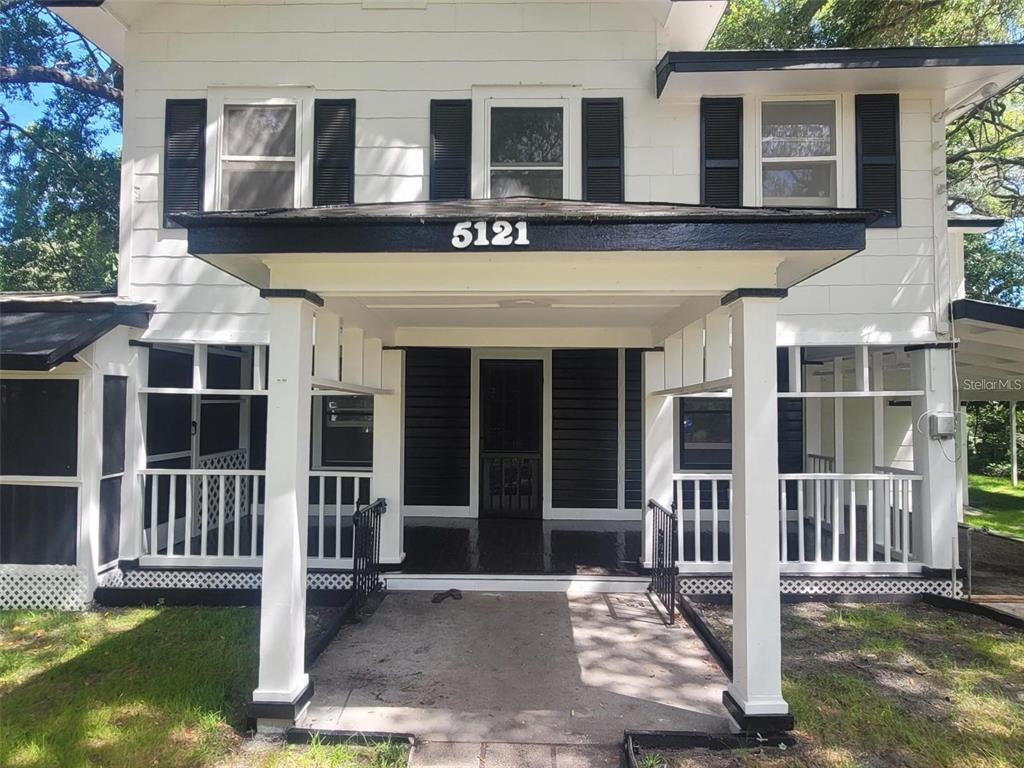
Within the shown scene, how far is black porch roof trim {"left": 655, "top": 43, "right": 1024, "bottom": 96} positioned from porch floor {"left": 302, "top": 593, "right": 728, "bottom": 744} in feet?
15.2

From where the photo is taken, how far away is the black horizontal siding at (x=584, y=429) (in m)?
7.51

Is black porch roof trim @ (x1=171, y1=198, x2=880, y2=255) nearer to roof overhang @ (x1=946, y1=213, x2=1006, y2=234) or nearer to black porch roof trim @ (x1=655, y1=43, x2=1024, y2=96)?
black porch roof trim @ (x1=655, y1=43, x2=1024, y2=96)

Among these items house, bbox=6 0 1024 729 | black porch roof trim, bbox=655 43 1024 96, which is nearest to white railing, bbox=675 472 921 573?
house, bbox=6 0 1024 729

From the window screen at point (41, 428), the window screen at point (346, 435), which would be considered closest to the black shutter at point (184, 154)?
the window screen at point (41, 428)

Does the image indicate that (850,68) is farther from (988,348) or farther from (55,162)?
(55,162)

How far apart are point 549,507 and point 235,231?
5.63m

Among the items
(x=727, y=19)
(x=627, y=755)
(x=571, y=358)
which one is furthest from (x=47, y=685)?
(x=727, y=19)

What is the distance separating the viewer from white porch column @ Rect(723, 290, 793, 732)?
2.81 metres

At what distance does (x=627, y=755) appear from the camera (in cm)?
266

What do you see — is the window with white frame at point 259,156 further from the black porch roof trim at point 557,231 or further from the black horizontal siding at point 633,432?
the black horizontal siding at point 633,432

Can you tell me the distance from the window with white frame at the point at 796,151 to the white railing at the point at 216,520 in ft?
15.4

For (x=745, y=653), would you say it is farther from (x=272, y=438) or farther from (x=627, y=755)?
(x=272, y=438)

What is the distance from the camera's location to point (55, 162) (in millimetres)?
12297

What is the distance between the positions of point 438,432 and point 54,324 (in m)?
4.23
